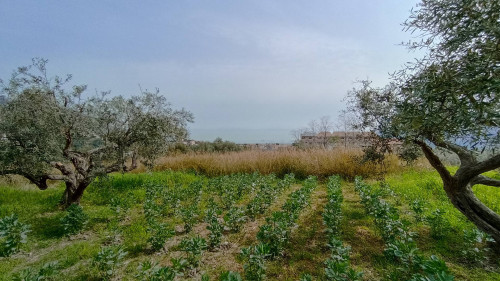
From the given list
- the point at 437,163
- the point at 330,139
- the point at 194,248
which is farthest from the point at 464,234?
the point at 330,139

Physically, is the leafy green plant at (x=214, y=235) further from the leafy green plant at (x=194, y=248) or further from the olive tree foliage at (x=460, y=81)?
the olive tree foliage at (x=460, y=81)

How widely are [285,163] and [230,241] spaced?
11071 mm

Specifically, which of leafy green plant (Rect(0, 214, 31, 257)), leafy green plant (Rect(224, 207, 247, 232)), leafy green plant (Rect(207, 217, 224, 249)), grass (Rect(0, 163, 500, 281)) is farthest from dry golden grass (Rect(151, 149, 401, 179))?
leafy green plant (Rect(207, 217, 224, 249))

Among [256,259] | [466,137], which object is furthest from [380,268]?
[466,137]

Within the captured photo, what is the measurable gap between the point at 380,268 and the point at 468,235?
6.18 ft

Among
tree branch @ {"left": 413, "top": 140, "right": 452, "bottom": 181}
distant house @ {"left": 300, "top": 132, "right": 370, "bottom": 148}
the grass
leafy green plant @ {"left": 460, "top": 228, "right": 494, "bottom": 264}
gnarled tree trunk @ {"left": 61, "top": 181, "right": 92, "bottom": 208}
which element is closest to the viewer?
the grass

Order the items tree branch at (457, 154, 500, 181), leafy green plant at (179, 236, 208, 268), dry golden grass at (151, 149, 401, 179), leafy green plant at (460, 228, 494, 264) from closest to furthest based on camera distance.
Answer: tree branch at (457, 154, 500, 181) < leafy green plant at (179, 236, 208, 268) < leafy green plant at (460, 228, 494, 264) < dry golden grass at (151, 149, 401, 179)

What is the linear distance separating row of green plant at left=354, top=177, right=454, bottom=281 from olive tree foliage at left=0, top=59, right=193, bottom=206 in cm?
613

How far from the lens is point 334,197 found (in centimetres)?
667

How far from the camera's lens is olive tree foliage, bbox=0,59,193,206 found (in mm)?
6379

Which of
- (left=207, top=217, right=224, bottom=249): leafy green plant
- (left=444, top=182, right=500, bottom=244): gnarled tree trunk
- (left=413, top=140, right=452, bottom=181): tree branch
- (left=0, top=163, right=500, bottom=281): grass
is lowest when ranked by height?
(left=0, top=163, right=500, bottom=281): grass

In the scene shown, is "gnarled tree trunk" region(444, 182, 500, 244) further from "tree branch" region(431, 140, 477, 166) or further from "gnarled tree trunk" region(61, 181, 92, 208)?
"gnarled tree trunk" region(61, 181, 92, 208)

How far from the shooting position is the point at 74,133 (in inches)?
293

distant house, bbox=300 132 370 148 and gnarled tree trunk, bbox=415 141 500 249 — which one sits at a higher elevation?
distant house, bbox=300 132 370 148
